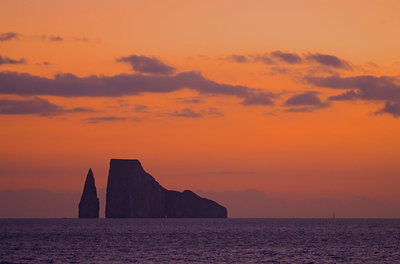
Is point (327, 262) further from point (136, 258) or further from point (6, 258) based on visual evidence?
point (6, 258)

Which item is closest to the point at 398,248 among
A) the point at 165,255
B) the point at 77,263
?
the point at 165,255

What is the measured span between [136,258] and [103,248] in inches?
812

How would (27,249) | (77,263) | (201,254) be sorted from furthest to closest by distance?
(27,249) < (201,254) < (77,263)

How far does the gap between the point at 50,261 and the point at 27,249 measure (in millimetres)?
21917

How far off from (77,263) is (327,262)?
2937 cm

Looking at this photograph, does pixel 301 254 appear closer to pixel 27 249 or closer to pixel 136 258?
pixel 136 258

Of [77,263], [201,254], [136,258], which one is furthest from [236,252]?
[77,263]

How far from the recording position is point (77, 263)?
84938 mm

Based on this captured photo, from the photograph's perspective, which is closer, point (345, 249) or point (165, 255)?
point (165, 255)

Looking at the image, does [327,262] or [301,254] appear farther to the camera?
[301,254]

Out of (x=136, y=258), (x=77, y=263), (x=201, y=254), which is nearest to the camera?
(x=77, y=263)

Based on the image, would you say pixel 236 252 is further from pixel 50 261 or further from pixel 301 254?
pixel 50 261

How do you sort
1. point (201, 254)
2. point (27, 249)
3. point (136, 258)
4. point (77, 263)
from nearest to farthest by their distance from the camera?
point (77, 263)
point (136, 258)
point (201, 254)
point (27, 249)

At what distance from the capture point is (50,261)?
8831 centimetres
